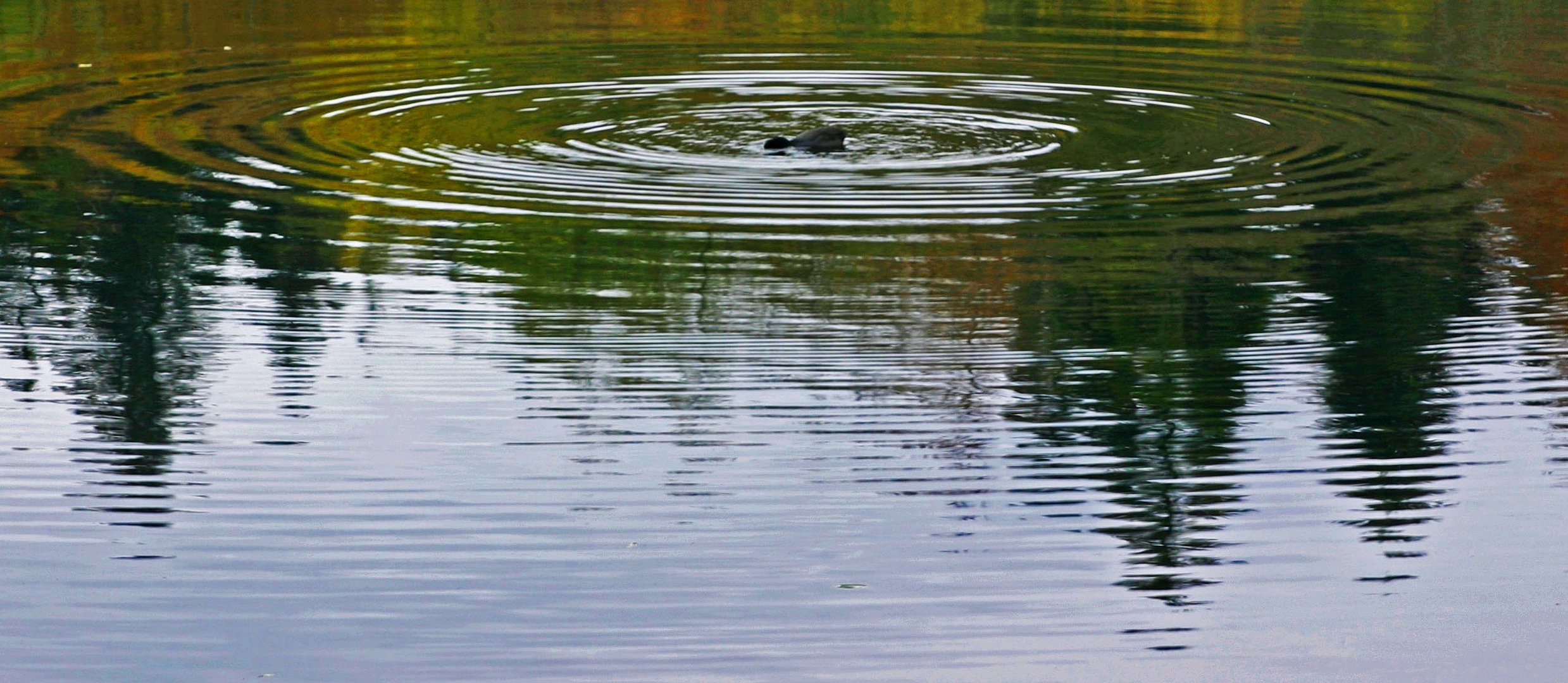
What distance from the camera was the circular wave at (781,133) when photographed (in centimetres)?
932

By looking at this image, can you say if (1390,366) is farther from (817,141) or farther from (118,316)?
(817,141)

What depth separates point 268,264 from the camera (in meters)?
7.95

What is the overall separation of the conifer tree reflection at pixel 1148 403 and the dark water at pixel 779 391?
0.02 meters

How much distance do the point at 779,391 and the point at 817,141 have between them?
4592mm

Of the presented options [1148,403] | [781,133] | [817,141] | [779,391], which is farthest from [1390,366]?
[781,133]

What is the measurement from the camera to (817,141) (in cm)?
1070

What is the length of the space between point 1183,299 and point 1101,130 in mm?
4187

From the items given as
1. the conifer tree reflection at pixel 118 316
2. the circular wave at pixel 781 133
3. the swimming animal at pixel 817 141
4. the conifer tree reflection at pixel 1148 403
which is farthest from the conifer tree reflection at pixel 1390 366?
the conifer tree reflection at pixel 118 316

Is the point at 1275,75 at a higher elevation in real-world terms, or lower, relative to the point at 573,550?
higher

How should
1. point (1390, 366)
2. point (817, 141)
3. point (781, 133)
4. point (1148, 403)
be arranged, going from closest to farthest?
point (1148, 403) < point (1390, 366) < point (817, 141) < point (781, 133)

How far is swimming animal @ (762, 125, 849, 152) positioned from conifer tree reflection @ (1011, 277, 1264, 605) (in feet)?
10.5

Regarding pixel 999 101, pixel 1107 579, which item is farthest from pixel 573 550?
pixel 999 101

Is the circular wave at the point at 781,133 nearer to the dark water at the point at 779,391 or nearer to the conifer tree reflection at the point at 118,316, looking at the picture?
the dark water at the point at 779,391

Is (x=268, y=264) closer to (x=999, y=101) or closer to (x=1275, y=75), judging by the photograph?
(x=999, y=101)
